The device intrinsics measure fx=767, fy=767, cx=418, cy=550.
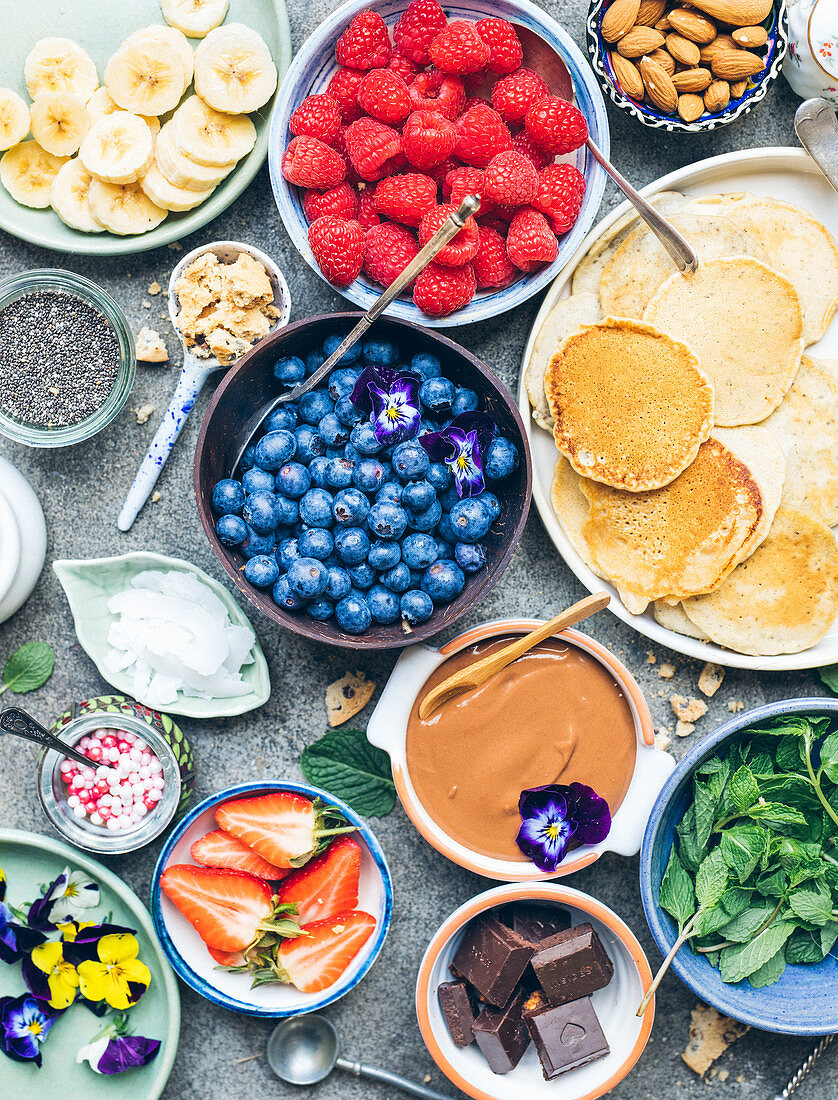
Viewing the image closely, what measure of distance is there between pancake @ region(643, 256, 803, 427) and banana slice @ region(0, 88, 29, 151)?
1.18 meters

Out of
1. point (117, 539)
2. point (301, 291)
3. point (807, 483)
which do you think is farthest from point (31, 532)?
point (807, 483)

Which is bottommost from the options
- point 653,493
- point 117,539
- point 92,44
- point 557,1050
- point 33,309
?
point 557,1050

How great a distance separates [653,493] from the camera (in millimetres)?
1420

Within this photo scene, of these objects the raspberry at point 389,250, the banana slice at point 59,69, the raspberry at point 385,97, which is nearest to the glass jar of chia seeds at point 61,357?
the banana slice at point 59,69

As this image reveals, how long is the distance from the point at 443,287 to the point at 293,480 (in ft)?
1.36

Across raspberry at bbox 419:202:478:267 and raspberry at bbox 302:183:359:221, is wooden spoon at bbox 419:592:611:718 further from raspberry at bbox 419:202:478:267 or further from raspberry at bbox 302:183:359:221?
raspberry at bbox 302:183:359:221

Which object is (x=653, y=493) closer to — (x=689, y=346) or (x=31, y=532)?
(x=689, y=346)

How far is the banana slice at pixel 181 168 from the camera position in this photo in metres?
1.36

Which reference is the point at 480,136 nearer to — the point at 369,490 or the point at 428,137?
the point at 428,137

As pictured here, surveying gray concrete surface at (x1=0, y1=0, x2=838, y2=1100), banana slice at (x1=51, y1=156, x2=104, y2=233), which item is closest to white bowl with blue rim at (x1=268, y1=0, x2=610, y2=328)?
gray concrete surface at (x1=0, y1=0, x2=838, y2=1100)

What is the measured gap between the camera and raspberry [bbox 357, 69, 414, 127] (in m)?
1.28

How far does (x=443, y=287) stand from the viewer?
1303mm

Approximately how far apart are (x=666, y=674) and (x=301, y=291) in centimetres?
105

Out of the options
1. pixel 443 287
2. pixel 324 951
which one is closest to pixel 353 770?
pixel 324 951
